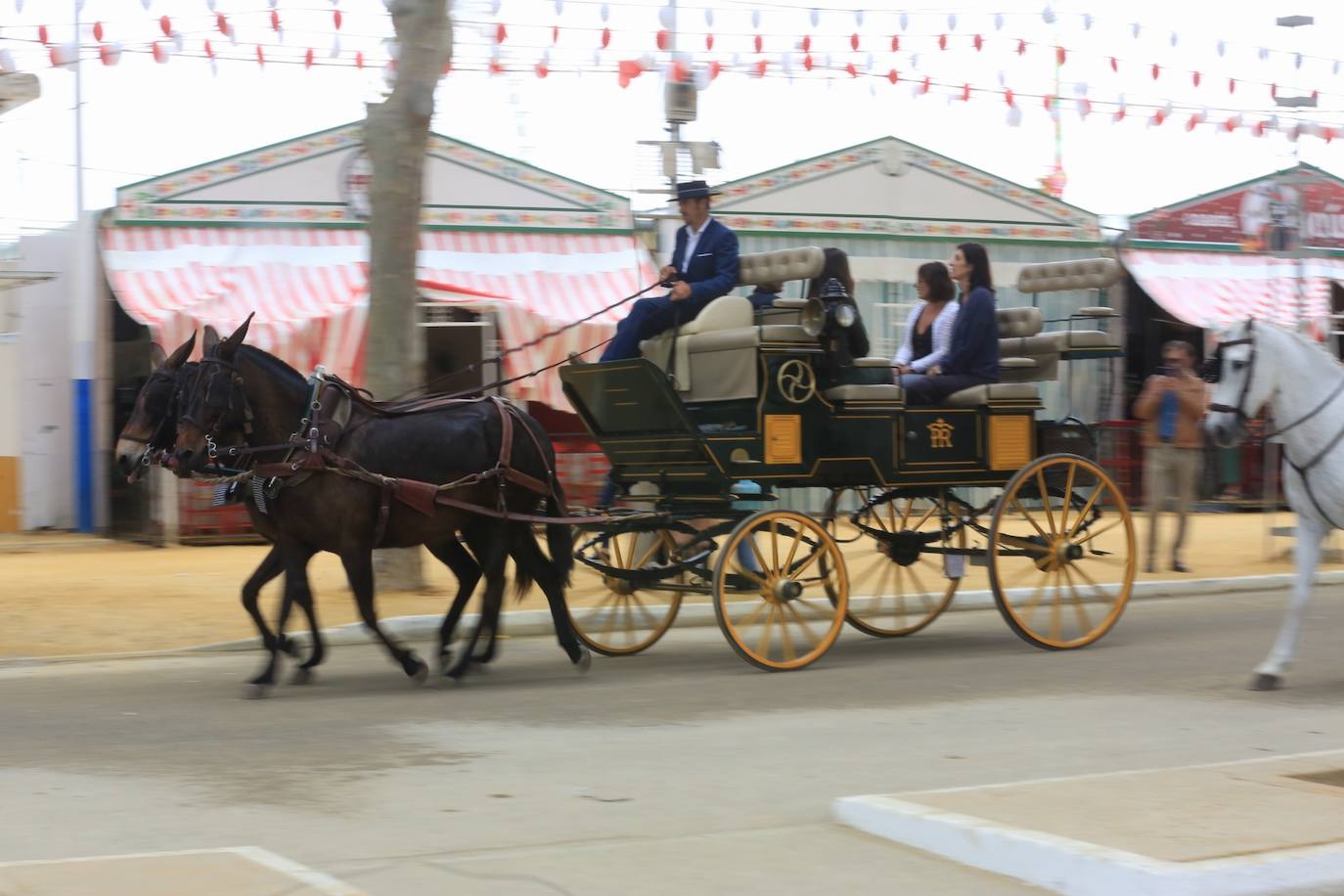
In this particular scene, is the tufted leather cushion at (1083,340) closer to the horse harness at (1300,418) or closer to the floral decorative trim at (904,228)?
the horse harness at (1300,418)

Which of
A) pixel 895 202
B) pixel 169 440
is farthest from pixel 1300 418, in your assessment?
pixel 895 202

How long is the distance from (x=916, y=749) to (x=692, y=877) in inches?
88.7

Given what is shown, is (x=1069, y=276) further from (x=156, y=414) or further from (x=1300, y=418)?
(x=156, y=414)

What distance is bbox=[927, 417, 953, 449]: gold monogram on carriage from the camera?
371 inches

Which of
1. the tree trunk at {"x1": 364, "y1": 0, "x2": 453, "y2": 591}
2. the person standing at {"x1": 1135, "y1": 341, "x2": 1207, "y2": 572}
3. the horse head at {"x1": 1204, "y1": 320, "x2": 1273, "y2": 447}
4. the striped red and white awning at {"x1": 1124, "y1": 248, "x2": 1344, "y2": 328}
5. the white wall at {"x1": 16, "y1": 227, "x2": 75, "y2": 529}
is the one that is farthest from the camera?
the striped red and white awning at {"x1": 1124, "y1": 248, "x2": 1344, "y2": 328}

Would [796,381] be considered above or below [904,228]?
below

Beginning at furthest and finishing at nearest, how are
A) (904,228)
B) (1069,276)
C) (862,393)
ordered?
(904,228) < (1069,276) < (862,393)

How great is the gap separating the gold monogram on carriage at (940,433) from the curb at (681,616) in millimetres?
1198

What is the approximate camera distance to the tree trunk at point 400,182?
11391 mm

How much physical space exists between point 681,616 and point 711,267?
10.7ft

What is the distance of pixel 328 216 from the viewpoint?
18.3 m

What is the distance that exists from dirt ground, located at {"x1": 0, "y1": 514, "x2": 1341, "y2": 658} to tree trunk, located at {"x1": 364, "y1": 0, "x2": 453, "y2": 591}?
1.89 m

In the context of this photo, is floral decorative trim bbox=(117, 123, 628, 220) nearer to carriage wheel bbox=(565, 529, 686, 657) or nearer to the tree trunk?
the tree trunk

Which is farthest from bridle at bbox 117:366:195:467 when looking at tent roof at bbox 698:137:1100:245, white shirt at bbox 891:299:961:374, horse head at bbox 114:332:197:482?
tent roof at bbox 698:137:1100:245
